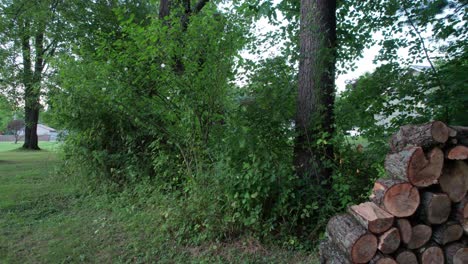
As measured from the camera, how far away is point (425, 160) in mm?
2289

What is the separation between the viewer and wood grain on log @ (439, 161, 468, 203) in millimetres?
2346

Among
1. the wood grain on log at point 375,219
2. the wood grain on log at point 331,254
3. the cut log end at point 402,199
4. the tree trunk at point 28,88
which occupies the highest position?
the tree trunk at point 28,88

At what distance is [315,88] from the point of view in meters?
3.68

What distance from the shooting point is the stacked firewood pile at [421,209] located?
2.29 m

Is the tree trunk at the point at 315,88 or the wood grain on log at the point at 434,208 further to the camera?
the tree trunk at the point at 315,88

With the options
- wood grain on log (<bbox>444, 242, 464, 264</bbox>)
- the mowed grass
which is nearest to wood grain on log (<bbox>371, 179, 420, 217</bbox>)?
wood grain on log (<bbox>444, 242, 464, 264</bbox>)

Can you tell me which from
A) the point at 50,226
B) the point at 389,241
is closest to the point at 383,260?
the point at 389,241

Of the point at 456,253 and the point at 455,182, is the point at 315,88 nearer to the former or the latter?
the point at 455,182

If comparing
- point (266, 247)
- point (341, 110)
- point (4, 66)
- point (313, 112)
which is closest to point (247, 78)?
point (313, 112)

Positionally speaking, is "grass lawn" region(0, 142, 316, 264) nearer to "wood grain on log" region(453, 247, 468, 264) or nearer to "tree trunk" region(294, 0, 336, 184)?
"tree trunk" region(294, 0, 336, 184)

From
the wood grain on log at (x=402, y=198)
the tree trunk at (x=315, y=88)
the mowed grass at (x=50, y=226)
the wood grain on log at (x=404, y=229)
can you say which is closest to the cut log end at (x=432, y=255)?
the wood grain on log at (x=404, y=229)

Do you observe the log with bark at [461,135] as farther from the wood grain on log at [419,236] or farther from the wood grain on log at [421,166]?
the wood grain on log at [419,236]

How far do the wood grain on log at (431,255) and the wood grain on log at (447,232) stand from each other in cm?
7

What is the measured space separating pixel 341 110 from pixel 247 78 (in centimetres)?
124
